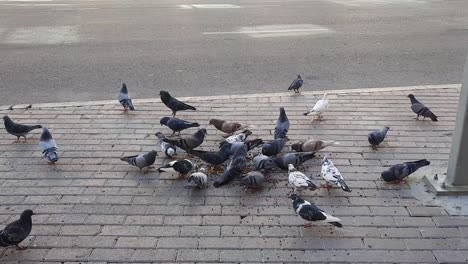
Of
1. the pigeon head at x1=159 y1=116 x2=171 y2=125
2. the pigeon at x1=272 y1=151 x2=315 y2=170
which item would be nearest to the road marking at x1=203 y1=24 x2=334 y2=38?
the pigeon head at x1=159 y1=116 x2=171 y2=125

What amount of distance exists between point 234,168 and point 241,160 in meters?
0.17

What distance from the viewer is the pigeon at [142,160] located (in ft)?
18.3

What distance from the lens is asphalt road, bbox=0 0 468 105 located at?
359 inches

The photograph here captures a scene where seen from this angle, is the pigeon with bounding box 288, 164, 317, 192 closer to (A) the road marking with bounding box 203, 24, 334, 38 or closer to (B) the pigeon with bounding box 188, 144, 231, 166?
(B) the pigeon with bounding box 188, 144, 231, 166

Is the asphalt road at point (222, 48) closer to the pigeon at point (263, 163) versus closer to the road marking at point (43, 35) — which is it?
the road marking at point (43, 35)

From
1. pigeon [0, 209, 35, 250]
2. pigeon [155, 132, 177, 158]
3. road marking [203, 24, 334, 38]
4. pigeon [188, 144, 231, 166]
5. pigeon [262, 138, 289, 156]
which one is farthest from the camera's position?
road marking [203, 24, 334, 38]

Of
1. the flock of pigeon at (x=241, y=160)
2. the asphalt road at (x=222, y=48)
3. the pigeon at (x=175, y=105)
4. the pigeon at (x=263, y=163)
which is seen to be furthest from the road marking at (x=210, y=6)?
the pigeon at (x=263, y=163)

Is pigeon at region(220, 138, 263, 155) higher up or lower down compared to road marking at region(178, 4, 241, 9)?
higher up

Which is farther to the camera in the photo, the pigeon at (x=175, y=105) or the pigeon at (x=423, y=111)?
the pigeon at (x=175, y=105)

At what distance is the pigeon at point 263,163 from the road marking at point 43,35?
8.84m

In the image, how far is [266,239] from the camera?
4.38 meters

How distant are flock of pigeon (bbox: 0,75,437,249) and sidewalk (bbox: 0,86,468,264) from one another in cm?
13

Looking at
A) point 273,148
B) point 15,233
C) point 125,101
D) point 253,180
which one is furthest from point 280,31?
point 15,233

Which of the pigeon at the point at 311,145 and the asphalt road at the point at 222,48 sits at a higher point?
the pigeon at the point at 311,145
